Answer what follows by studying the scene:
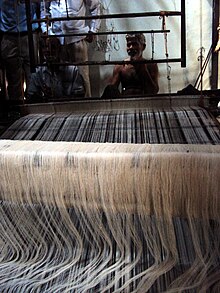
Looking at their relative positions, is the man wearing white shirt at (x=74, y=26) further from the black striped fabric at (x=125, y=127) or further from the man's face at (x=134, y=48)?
the black striped fabric at (x=125, y=127)

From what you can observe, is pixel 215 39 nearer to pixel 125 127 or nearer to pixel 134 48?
pixel 134 48

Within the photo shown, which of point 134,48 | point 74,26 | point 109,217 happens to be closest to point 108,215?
point 109,217

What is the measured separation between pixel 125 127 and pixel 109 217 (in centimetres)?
56

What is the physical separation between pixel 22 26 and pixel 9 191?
187 centimetres

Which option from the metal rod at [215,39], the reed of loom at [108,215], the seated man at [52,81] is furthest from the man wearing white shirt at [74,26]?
the reed of loom at [108,215]

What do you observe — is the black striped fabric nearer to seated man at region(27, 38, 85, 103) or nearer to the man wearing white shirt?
seated man at region(27, 38, 85, 103)

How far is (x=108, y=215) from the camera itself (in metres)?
0.61

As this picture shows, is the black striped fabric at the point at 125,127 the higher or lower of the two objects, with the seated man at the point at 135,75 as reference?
lower

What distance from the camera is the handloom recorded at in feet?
1.88

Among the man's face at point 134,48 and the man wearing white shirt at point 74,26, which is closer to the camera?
the man's face at point 134,48

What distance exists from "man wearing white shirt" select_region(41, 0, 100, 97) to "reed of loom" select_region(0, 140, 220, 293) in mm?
1351

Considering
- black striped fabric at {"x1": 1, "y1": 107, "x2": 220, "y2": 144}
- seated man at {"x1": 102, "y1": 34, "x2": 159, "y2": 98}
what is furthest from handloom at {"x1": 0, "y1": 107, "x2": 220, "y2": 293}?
seated man at {"x1": 102, "y1": 34, "x2": 159, "y2": 98}

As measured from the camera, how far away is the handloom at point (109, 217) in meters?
0.57

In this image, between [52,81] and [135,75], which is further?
[135,75]
